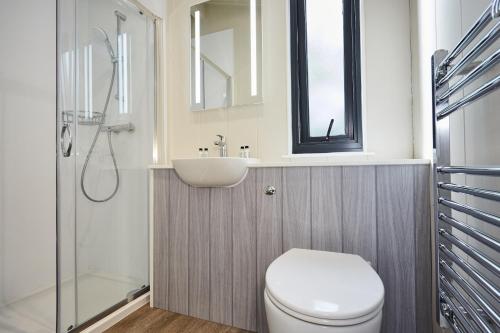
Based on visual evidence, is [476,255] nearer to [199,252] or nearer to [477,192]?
[477,192]

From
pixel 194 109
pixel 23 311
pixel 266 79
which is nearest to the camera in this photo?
pixel 23 311

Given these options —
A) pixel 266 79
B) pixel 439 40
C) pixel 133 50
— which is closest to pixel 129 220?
pixel 133 50

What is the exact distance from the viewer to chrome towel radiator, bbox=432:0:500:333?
1.93ft

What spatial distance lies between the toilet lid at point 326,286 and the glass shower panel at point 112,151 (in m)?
1.09

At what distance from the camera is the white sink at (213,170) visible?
1.27m

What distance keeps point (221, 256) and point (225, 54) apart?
1.29m

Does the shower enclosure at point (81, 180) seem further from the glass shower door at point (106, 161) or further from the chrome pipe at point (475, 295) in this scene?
the chrome pipe at point (475, 295)

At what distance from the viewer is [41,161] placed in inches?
61.1

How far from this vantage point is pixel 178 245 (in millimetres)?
1490

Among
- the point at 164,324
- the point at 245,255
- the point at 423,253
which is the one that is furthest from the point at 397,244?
the point at 164,324

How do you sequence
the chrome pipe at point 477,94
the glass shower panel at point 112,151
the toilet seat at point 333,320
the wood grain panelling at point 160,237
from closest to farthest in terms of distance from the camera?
the chrome pipe at point 477,94
the toilet seat at point 333,320
the glass shower panel at point 112,151
the wood grain panelling at point 160,237

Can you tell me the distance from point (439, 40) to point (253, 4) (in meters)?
1.13

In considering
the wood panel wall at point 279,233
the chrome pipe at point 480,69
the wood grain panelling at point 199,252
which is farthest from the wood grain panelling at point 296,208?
the chrome pipe at point 480,69

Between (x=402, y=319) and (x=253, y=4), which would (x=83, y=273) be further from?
(x=253, y=4)
